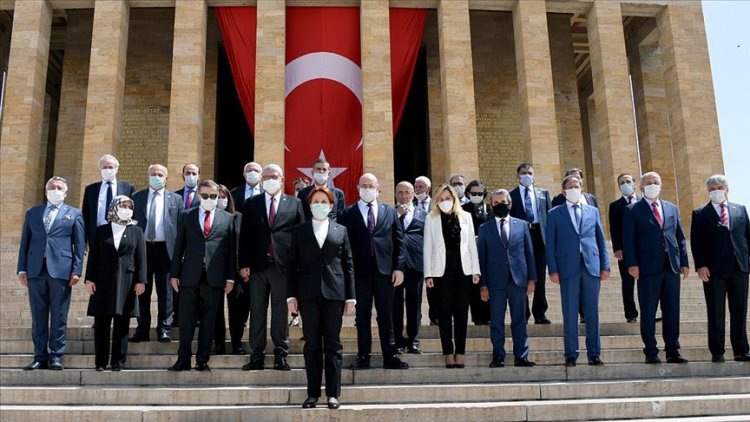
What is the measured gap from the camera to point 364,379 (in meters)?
6.32

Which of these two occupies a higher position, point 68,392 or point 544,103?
point 544,103

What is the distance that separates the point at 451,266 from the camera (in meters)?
6.82

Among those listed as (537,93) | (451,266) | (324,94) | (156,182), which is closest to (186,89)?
(324,94)

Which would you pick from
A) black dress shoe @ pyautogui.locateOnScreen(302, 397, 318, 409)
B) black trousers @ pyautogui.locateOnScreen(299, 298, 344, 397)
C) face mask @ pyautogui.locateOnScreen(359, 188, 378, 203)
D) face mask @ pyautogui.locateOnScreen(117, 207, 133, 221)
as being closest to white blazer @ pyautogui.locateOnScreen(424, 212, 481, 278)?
face mask @ pyautogui.locateOnScreen(359, 188, 378, 203)

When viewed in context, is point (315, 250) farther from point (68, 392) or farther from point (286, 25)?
point (286, 25)

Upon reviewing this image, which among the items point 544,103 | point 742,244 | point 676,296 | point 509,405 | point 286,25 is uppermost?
point 286,25

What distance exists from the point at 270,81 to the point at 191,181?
8.79 meters

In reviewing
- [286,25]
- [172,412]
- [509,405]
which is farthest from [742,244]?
[286,25]

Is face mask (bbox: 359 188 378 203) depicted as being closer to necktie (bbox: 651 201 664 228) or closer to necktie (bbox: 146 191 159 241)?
necktie (bbox: 146 191 159 241)

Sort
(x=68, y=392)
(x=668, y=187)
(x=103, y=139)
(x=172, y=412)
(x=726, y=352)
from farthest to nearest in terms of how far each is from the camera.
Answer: (x=668, y=187) < (x=103, y=139) < (x=726, y=352) < (x=68, y=392) < (x=172, y=412)

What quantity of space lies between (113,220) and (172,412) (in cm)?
240

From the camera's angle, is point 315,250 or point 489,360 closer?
point 315,250

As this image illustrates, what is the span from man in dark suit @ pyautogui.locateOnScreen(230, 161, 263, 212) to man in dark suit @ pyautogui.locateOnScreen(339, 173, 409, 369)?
1447 millimetres

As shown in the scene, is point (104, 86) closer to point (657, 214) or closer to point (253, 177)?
point (253, 177)
